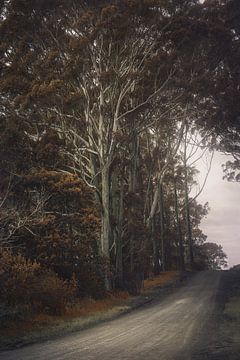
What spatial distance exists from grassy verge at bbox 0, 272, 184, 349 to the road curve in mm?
609

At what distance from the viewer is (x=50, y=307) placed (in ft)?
45.2

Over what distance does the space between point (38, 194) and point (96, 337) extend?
7.84 m

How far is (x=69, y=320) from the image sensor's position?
13023 mm

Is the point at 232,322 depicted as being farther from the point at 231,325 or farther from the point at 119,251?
the point at 119,251

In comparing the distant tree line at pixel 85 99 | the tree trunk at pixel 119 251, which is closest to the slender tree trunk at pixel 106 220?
the distant tree line at pixel 85 99

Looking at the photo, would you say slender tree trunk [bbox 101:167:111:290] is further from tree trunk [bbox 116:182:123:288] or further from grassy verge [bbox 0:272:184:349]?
grassy verge [bbox 0:272:184:349]

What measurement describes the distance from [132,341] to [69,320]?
4.66m

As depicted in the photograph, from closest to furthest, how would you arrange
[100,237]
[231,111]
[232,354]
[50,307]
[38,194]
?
1. [232,354]
2. [50,307]
3. [38,194]
4. [100,237]
5. [231,111]

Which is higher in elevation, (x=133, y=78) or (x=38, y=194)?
(x=133, y=78)

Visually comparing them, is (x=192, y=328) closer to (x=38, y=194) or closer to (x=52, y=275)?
(x=52, y=275)

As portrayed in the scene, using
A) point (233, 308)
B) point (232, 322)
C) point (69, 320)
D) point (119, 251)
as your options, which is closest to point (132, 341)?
point (232, 322)

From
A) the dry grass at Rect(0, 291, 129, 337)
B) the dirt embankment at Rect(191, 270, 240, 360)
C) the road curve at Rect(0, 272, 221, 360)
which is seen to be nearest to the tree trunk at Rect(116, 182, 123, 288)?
the dry grass at Rect(0, 291, 129, 337)

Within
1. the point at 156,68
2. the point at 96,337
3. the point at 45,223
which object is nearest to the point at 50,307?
the point at 45,223

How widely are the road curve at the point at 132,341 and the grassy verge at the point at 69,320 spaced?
0.61 m
